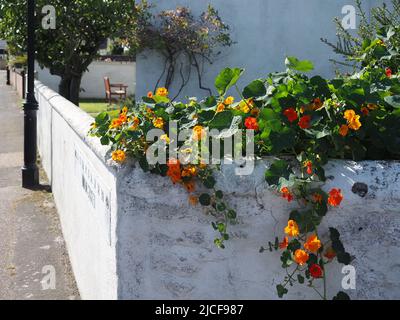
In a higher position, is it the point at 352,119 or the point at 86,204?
the point at 352,119

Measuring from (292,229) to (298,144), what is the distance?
16.8 inches

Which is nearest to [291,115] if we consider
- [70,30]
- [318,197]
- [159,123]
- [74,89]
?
[318,197]

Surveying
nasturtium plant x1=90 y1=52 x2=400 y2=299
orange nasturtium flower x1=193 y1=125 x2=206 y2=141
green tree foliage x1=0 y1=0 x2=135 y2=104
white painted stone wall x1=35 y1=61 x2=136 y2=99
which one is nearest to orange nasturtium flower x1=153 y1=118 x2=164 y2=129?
nasturtium plant x1=90 y1=52 x2=400 y2=299

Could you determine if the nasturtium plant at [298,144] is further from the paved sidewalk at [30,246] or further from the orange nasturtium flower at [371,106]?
the paved sidewalk at [30,246]

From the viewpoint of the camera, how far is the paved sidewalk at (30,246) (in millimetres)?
4836

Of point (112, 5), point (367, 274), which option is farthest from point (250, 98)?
point (112, 5)

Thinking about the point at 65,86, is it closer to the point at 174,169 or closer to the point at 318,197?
the point at 174,169

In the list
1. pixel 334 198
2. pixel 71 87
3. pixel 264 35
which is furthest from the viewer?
pixel 264 35

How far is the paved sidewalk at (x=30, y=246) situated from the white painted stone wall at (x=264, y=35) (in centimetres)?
391

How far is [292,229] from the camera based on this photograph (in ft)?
9.16
